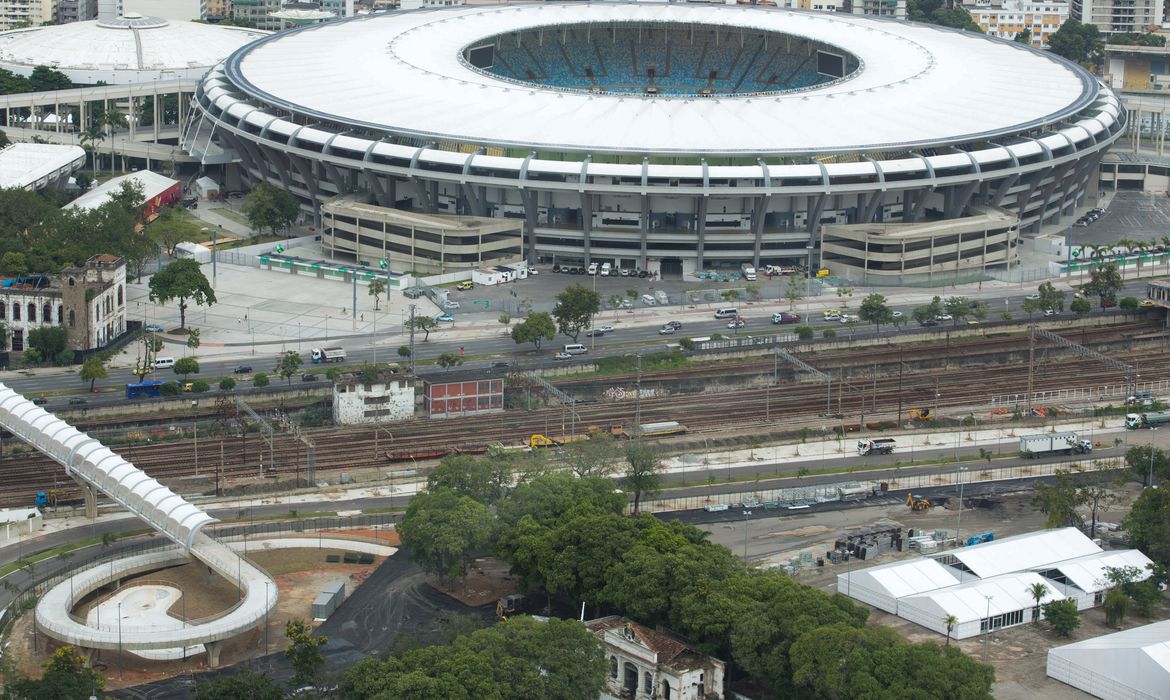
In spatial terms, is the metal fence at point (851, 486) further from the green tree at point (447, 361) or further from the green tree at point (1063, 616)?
the green tree at point (447, 361)

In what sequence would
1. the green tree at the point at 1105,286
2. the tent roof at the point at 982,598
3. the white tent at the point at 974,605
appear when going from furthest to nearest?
1. the green tree at the point at 1105,286
2. the tent roof at the point at 982,598
3. the white tent at the point at 974,605

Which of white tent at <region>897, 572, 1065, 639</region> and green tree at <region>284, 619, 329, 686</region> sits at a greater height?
green tree at <region>284, 619, 329, 686</region>

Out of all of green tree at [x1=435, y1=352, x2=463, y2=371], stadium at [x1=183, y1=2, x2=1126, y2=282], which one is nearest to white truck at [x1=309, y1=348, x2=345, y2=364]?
green tree at [x1=435, y1=352, x2=463, y2=371]

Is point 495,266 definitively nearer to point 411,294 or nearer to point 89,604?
point 411,294

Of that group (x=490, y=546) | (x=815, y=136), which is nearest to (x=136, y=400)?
(x=490, y=546)

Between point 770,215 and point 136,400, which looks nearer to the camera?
point 136,400

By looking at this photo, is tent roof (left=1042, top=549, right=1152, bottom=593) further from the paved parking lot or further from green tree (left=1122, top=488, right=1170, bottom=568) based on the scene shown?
the paved parking lot

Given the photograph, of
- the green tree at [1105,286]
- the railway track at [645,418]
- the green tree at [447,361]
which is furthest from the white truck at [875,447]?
A: the green tree at [1105,286]
